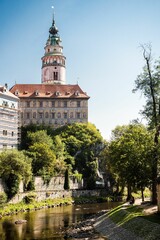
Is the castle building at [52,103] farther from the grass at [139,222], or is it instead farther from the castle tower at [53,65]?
the grass at [139,222]

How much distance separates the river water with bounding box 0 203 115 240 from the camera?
108 feet

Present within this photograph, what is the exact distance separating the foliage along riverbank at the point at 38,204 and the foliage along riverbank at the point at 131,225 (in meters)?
15.9

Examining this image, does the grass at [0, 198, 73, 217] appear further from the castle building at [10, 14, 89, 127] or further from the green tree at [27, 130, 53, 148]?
the castle building at [10, 14, 89, 127]

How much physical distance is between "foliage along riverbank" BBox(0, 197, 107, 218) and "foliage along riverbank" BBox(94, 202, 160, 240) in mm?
15858

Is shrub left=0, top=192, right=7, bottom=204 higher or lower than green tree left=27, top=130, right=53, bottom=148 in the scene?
lower

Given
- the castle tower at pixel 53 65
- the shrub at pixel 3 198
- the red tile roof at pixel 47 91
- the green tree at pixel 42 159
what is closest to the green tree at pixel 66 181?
the green tree at pixel 42 159

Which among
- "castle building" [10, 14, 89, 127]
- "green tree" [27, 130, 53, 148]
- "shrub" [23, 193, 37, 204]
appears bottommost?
"shrub" [23, 193, 37, 204]

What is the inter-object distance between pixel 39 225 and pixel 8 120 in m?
39.9

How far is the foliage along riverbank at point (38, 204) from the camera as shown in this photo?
161 ft

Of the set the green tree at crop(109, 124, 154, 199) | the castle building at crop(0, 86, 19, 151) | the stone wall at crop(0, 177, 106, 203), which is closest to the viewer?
the green tree at crop(109, 124, 154, 199)

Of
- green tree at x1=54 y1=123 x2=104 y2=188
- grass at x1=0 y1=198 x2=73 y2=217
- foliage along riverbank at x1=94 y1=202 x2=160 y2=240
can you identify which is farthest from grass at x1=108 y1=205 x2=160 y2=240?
green tree at x1=54 y1=123 x2=104 y2=188

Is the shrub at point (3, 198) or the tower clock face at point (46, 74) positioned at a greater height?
the tower clock face at point (46, 74)

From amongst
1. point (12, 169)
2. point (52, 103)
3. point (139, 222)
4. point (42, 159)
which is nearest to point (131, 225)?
point (139, 222)

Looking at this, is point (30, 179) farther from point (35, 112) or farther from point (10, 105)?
point (35, 112)
